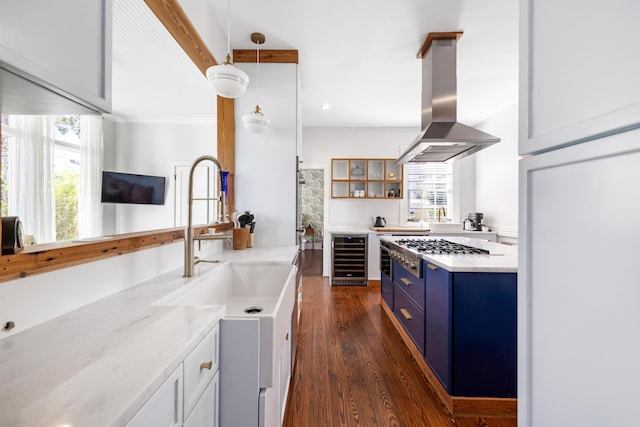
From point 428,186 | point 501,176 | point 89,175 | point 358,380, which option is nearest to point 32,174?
point 89,175

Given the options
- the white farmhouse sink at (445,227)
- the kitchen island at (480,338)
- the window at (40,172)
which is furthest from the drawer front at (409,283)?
the window at (40,172)

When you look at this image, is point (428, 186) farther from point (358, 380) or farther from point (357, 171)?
point (358, 380)

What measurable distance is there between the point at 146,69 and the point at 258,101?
1202 mm

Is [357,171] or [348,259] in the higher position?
[357,171]

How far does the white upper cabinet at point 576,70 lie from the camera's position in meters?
0.46

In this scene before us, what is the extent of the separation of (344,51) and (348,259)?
119 inches

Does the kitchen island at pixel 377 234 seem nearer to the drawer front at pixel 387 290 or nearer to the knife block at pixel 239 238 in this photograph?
the drawer front at pixel 387 290

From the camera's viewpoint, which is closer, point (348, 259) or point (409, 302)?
point (409, 302)

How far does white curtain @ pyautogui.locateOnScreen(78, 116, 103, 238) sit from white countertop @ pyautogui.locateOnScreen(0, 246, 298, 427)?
161 inches

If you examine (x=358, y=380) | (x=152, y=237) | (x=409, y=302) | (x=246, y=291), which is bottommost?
(x=358, y=380)

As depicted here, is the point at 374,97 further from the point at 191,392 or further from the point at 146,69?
the point at 191,392

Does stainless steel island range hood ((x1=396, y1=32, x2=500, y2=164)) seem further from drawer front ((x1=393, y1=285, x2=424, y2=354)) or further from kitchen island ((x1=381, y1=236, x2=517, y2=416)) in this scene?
drawer front ((x1=393, y1=285, x2=424, y2=354))

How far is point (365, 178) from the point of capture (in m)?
5.16

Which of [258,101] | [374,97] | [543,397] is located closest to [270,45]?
[258,101]
